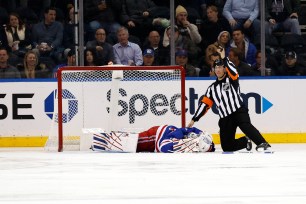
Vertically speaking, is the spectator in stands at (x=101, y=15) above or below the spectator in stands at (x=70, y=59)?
above

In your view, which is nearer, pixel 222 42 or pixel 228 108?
pixel 228 108

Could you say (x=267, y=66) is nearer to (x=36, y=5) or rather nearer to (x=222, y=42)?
(x=222, y=42)

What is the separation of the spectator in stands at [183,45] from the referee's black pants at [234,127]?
6.91 ft

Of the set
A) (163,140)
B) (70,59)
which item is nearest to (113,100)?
(163,140)

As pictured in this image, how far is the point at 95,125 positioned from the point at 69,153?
88 centimetres

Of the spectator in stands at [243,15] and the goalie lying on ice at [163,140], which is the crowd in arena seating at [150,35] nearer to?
the spectator in stands at [243,15]

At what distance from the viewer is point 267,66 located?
13.7 metres

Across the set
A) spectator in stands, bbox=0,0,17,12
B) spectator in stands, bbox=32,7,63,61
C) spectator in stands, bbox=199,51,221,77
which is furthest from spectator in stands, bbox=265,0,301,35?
spectator in stands, bbox=0,0,17,12

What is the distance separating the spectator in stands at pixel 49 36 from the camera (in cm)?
1359

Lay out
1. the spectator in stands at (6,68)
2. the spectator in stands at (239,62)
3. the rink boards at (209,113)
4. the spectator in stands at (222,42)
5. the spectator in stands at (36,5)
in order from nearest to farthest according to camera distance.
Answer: the rink boards at (209,113), the spectator in stands at (6,68), the spectator in stands at (36,5), the spectator in stands at (239,62), the spectator in stands at (222,42)

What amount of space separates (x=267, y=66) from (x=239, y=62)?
14.3 inches
